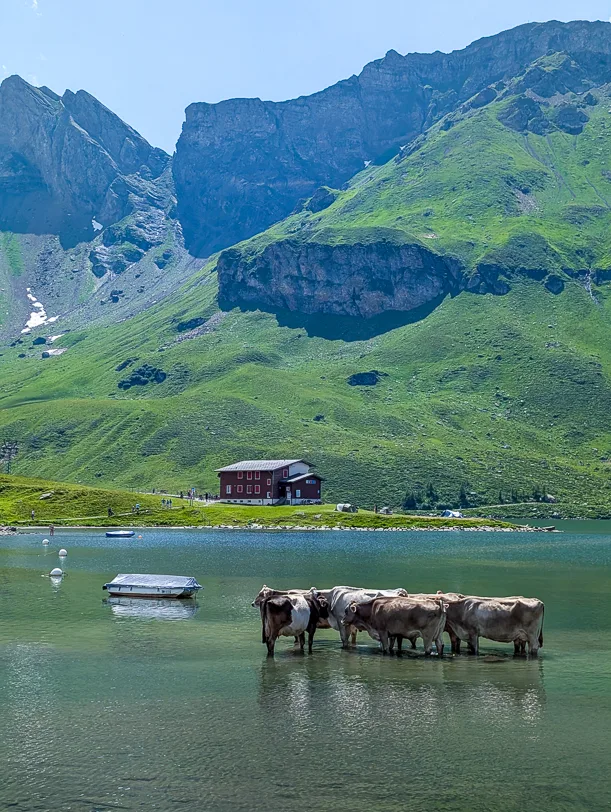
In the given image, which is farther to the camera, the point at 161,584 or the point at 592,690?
the point at 161,584

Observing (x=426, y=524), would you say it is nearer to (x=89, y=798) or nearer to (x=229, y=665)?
(x=229, y=665)

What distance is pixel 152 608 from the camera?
6481 centimetres

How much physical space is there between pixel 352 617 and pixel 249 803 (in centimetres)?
2194

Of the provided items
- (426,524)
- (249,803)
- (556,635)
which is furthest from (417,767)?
(426,524)

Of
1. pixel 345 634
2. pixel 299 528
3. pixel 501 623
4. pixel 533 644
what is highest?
pixel 299 528

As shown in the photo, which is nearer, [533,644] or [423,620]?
[423,620]

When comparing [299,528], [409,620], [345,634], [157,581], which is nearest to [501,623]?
[409,620]

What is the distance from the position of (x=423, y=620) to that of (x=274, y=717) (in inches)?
507

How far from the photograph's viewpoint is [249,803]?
2408 centimetres

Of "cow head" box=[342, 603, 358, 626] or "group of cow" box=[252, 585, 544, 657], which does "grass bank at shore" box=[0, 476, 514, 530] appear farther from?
"group of cow" box=[252, 585, 544, 657]

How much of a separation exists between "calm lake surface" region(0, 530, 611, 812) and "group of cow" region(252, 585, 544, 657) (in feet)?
3.82

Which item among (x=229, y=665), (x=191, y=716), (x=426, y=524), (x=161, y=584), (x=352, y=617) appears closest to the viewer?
(x=191, y=716)

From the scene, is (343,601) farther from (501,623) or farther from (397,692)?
(397,692)

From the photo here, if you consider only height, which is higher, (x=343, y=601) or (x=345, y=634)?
(x=343, y=601)
